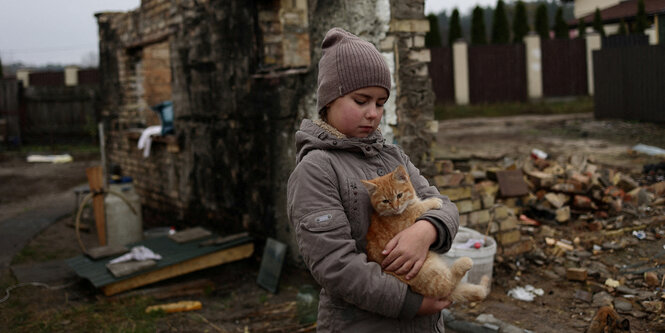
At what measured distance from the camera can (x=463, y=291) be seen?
1.70 metres

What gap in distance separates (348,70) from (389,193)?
39 centimetres

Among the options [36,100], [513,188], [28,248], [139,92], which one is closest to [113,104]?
[139,92]

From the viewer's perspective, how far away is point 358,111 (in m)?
1.65

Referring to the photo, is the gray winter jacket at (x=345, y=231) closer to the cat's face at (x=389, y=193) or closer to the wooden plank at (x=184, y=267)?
the cat's face at (x=389, y=193)

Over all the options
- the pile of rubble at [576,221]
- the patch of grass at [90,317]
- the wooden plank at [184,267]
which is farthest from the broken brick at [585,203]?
the patch of grass at [90,317]

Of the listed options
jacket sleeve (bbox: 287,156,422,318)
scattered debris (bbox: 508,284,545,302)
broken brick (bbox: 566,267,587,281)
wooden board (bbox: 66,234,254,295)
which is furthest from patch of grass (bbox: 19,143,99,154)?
jacket sleeve (bbox: 287,156,422,318)

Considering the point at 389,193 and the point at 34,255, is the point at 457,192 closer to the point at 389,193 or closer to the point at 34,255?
the point at 389,193

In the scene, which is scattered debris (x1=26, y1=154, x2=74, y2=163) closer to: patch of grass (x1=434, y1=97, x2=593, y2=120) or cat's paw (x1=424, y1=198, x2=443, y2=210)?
patch of grass (x1=434, y1=97, x2=593, y2=120)

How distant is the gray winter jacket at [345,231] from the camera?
1.50m

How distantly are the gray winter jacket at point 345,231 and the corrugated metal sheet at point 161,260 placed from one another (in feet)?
12.5

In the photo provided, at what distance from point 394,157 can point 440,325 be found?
1.94 feet

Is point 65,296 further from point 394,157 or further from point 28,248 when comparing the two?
point 394,157

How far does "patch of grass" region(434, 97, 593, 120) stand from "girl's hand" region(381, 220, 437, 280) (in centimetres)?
1715

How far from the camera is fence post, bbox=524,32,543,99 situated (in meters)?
20.6
